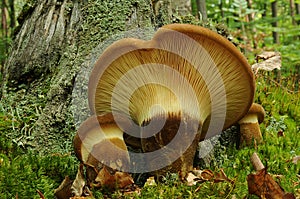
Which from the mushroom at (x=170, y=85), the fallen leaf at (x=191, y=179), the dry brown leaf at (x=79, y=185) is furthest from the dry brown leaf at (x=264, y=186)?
the dry brown leaf at (x=79, y=185)

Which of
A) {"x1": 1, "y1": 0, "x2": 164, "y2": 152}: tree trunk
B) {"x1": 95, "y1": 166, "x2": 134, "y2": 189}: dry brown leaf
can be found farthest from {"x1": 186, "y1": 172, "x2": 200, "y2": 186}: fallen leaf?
{"x1": 1, "y1": 0, "x2": 164, "y2": 152}: tree trunk

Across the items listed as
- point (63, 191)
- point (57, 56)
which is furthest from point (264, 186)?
point (57, 56)

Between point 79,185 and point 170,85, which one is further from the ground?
point 170,85

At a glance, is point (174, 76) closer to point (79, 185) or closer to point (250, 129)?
point (79, 185)

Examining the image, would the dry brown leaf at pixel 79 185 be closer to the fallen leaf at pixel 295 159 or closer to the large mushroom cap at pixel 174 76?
the large mushroom cap at pixel 174 76

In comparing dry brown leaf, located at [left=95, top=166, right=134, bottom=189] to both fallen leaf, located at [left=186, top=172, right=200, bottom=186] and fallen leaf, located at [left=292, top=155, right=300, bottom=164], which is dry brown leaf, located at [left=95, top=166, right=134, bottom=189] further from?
fallen leaf, located at [left=292, top=155, right=300, bottom=164]

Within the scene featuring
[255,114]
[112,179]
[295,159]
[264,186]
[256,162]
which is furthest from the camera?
[255,114]

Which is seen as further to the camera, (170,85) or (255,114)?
(255,114)
